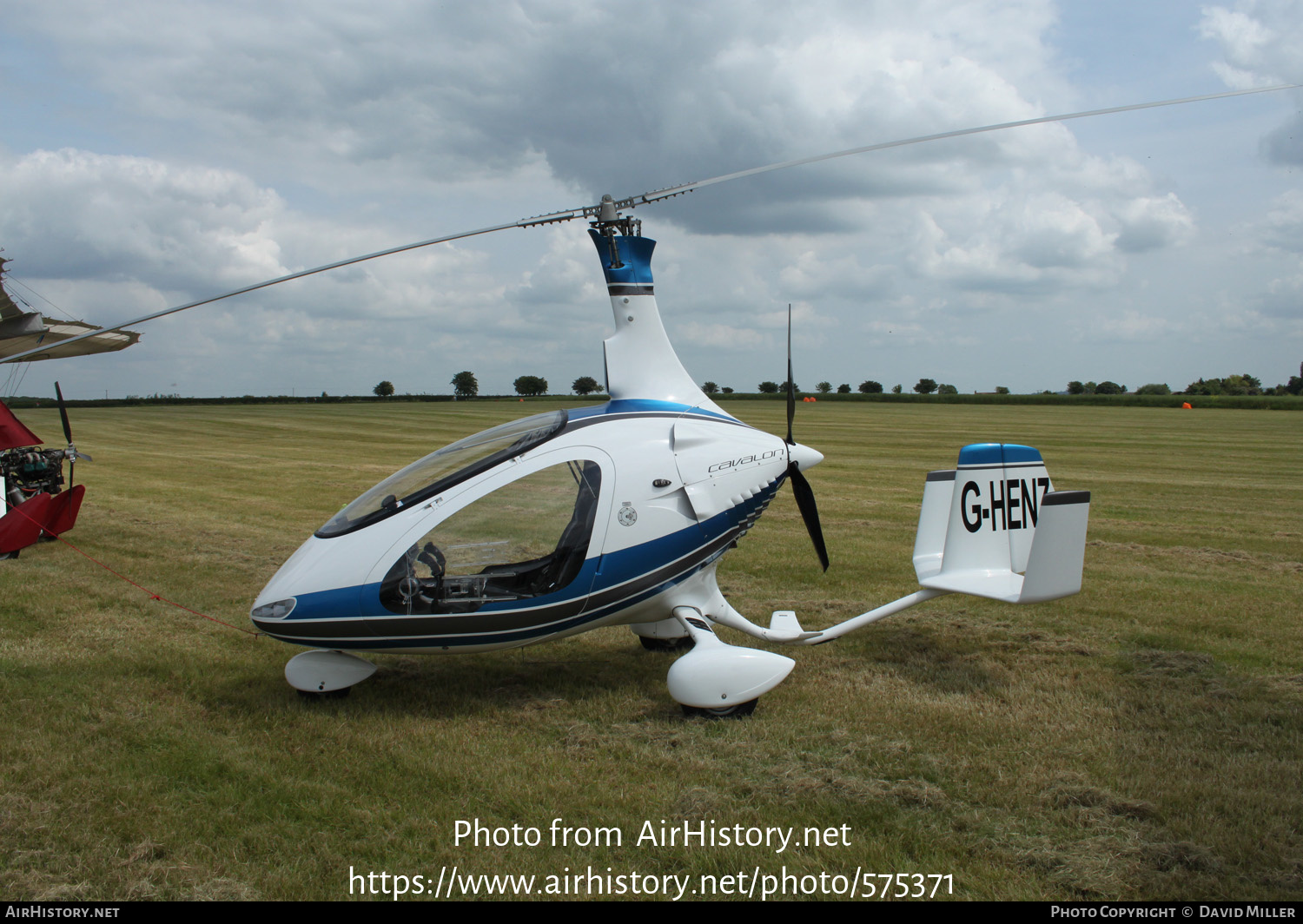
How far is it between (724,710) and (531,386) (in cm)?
10094

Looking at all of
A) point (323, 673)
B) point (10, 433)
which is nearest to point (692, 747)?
point (323, 673)

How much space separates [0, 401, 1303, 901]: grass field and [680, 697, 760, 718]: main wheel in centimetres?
9

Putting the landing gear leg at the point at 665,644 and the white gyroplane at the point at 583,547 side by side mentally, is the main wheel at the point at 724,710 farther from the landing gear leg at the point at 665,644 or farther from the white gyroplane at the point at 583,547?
the landing gear leg at the point at 665,644

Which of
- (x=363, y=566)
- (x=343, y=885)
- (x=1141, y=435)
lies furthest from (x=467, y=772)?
(x=1141, y=435)

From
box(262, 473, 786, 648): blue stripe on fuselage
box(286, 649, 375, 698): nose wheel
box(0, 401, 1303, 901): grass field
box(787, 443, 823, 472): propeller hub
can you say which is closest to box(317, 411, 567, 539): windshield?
box(262, 473, 786, 648): blue stripe on fuselage

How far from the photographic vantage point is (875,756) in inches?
196

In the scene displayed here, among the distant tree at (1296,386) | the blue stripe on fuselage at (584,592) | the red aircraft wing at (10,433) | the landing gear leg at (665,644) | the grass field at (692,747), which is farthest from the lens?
the distant tree at (1296,386)

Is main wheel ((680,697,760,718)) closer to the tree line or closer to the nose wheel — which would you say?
the nose wheel

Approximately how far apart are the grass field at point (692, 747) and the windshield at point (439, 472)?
1352mm

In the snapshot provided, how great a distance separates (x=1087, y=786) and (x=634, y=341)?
14.4ft

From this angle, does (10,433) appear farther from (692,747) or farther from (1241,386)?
(1241,386)

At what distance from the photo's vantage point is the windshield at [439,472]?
5.71 metres

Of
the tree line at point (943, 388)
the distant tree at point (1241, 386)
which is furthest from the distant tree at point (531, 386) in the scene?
the distant tree at point (1241, 386)

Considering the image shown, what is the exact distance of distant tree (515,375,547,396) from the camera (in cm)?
10419
